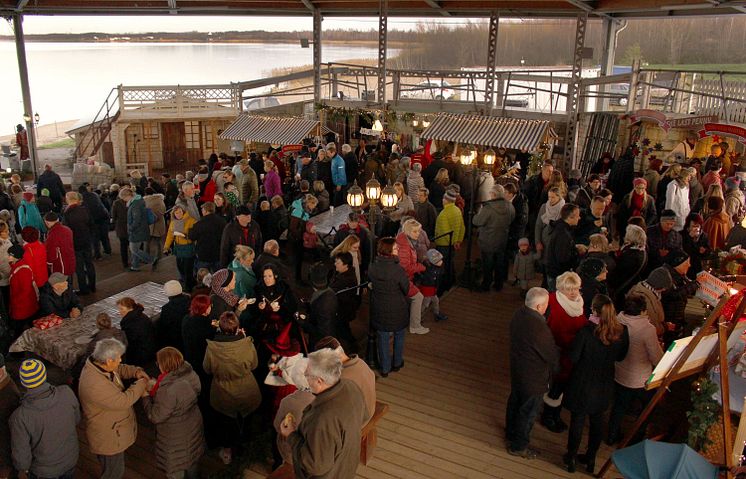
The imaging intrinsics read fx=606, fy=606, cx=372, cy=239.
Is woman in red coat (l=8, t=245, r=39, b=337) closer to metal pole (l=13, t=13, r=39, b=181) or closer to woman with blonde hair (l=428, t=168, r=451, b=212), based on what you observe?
woman with blonde hair (l=428, t=168, r=451, b=212)

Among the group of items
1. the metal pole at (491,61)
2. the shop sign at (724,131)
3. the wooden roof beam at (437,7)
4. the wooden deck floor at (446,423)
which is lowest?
the wooden deck floor at (446,423)

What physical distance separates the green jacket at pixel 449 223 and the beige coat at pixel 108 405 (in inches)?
183

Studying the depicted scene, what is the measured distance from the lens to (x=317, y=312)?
559 cm

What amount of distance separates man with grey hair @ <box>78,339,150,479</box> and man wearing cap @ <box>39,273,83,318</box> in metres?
2.37

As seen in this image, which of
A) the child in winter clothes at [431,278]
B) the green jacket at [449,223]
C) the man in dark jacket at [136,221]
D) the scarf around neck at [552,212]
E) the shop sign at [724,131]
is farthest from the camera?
the shop sign at [724,131]

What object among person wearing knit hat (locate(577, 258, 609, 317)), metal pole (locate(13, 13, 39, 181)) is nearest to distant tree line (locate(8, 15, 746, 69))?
metal pole (locate(13, 13, 39, 181))

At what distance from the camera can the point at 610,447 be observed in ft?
17.3

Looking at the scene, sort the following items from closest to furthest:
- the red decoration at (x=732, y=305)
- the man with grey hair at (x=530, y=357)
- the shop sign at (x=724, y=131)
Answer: the red decoration at (x=732, y=305) < the man with grey hair at (x=530, y=357) < the shop sign at (x=724, y=131)

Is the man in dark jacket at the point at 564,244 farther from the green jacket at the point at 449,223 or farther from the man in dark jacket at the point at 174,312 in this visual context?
the man in dark jacket at the point at 174,312

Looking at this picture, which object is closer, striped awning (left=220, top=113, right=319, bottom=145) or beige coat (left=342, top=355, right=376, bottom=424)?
beige coat (left=342, top=355, right=376, bottom=424)

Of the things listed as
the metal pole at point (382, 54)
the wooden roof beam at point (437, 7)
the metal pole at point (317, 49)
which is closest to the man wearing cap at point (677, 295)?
the metal pole at point (382, 54)

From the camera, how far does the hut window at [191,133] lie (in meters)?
21.0

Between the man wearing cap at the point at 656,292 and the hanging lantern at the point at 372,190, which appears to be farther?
the hanging lantern at the point at 372,190

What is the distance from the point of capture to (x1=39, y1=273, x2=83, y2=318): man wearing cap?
258 inches
